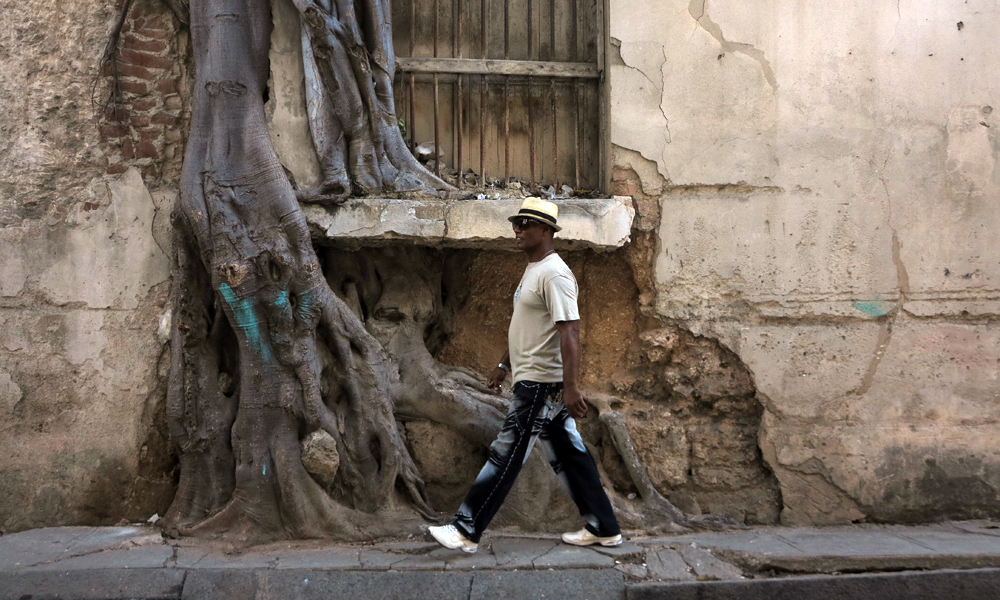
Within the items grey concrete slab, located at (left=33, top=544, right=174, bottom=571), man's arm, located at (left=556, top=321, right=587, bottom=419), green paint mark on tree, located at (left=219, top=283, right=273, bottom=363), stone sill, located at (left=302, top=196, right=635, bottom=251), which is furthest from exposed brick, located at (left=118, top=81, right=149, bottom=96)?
man's arm, located at (left=556, top=321, right=587, bottom=419)

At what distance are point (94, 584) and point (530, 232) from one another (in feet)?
8.06

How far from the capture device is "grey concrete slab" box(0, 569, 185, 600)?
3131mm

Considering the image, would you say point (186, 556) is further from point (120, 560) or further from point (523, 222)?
point (523, 222)

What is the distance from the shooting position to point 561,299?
130 inches

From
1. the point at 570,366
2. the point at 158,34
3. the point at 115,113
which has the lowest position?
the point at 570,366

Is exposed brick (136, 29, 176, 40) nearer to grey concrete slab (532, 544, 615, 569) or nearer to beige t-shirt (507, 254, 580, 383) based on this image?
beige t-shirt (507, 254, 580, 383)

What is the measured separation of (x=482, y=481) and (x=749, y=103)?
106 inches

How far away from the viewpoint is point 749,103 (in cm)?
434

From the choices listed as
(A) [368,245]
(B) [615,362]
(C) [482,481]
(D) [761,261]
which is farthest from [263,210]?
(D) [761,261]

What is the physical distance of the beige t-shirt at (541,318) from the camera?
332 cm

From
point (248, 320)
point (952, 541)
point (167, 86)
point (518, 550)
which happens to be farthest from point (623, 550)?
point (167, 86)

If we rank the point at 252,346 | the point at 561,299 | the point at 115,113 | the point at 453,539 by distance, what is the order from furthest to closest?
the point at 115,113
the point at 252,346
the point at 453,539
the point at 561,299

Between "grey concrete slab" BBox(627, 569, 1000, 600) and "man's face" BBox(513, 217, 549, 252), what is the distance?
5.19 ft

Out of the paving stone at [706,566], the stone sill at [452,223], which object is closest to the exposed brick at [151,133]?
the stone sill at [452,223]
